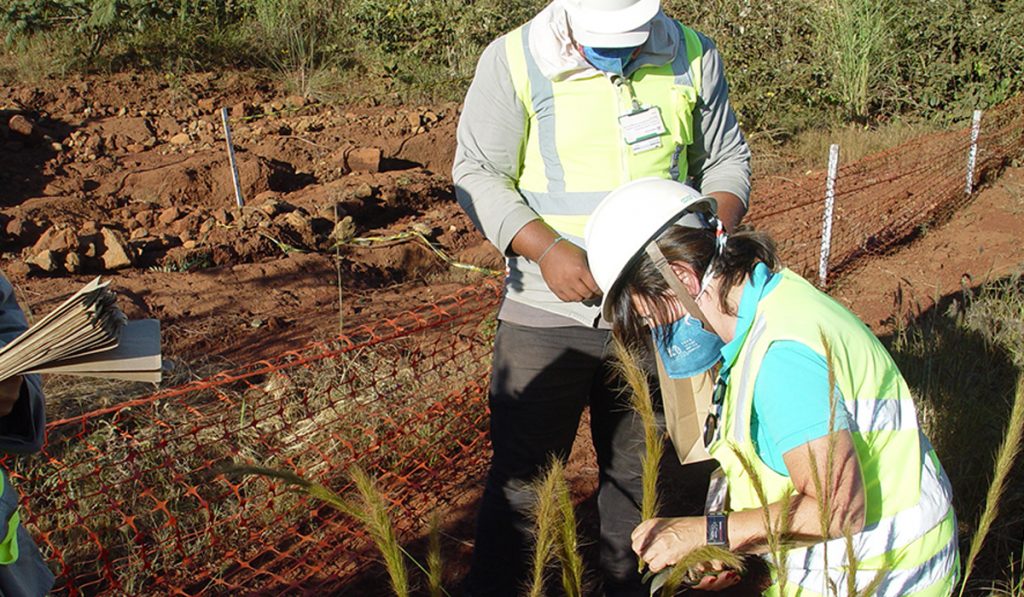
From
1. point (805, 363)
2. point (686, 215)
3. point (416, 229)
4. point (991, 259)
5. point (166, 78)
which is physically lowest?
point (991, 259)

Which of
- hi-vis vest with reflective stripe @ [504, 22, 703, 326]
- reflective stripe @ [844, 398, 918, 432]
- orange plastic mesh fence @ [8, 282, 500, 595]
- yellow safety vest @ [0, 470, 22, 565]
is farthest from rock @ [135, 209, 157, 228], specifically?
reflective stripe @ [844, 398, 918, 432]

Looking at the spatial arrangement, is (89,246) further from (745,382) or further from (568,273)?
(745,382)

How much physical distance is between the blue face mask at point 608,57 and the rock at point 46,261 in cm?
480

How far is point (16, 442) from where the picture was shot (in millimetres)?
1771

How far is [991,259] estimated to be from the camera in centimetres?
690

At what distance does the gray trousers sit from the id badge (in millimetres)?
521

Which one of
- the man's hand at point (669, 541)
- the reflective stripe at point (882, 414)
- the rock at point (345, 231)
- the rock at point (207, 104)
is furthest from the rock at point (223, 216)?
the reflective stripe at point (882, 414)

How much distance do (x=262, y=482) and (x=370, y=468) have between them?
1.45 ft

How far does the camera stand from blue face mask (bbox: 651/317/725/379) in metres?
2.04

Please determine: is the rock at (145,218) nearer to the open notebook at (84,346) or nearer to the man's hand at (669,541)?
the open notebook at (84,346)

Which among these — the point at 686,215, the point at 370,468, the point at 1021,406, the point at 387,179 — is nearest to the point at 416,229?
the point at 387,179

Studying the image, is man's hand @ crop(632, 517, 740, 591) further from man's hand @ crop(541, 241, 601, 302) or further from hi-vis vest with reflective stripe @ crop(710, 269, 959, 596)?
man's hand @ crop(541, 241, 601, 302)

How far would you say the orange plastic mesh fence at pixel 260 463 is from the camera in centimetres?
339

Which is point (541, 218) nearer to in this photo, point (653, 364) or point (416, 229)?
point (653, 364)
